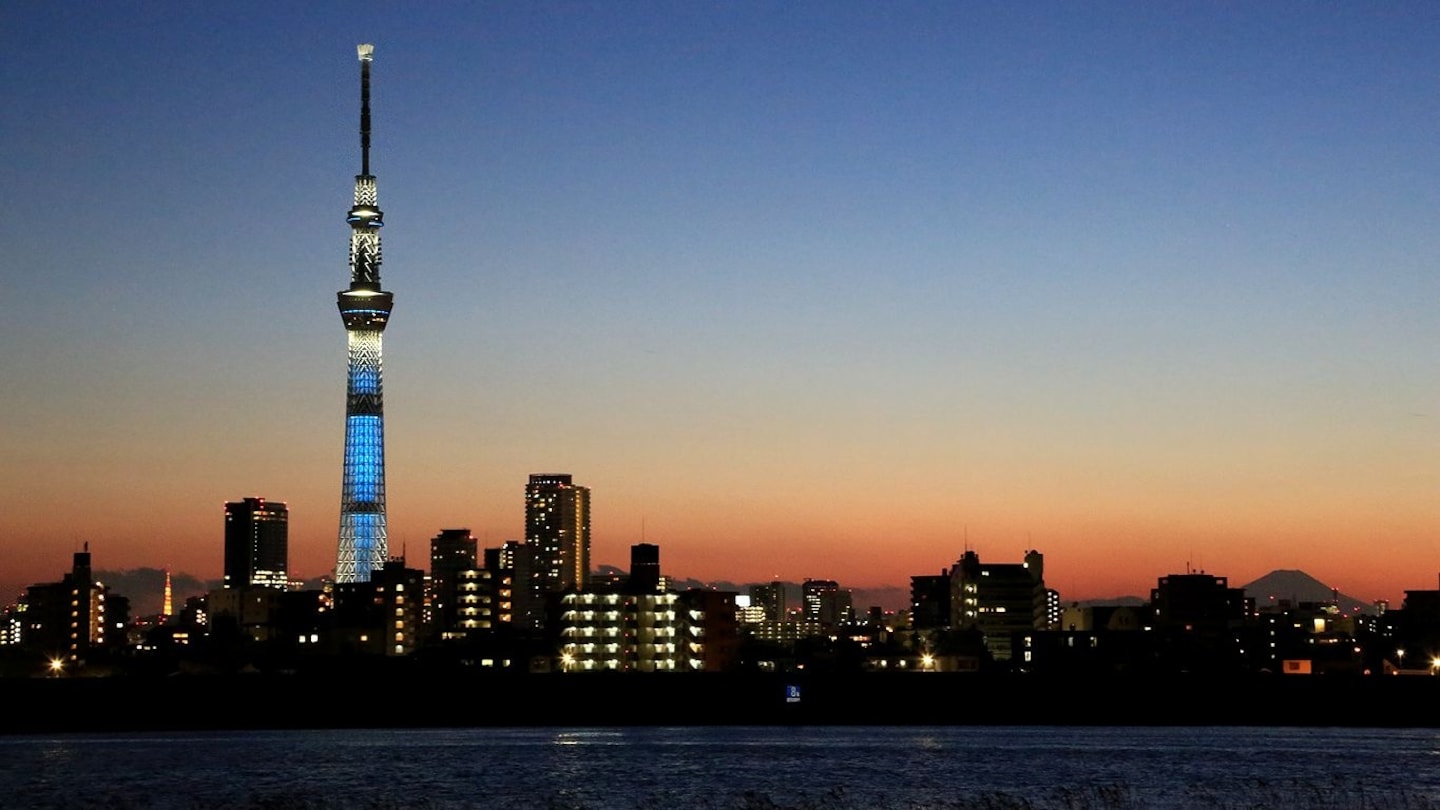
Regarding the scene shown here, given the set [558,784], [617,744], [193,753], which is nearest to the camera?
[558,784]

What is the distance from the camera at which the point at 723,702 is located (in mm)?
180625

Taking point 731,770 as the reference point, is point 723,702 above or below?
A: below

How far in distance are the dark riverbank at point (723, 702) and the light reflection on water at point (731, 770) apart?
49.4 ft

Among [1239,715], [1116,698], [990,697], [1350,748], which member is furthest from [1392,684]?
[1350,748]

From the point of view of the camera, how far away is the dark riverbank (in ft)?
565

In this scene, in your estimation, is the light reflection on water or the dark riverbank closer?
the light reflection on water

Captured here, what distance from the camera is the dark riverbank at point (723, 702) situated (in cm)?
17225

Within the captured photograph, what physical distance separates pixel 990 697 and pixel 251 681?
77.9 m

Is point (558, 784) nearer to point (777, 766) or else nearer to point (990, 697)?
point (777, 766)

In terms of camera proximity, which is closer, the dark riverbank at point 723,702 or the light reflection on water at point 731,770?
the light reflection on water at point 731,770

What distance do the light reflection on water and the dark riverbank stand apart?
15.1 metres

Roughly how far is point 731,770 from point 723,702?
7514 cm

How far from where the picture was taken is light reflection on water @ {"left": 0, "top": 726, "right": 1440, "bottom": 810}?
8400cm

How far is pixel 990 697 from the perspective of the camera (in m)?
184
